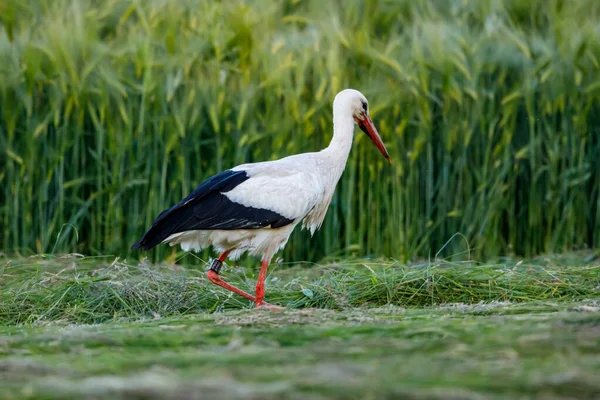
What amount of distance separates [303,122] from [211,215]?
2375 mm

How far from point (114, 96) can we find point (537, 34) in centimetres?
361

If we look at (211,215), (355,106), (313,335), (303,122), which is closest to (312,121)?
(303,122)

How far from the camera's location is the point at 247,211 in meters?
5.48

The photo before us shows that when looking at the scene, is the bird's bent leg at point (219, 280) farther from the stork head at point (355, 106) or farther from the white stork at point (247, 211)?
the stork head at point (355, 106)

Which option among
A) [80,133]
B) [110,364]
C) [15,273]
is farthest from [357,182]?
[110,364]

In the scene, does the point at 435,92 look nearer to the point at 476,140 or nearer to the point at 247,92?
the point at 476,140

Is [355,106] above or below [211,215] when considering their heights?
above

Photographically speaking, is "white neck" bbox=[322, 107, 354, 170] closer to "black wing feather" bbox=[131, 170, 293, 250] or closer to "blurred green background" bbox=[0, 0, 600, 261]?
"black wing feather" bbox=[131, 170, 293, 250]

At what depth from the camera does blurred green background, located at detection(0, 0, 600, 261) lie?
7516 millimetres

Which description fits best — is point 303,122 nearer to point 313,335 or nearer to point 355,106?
point 355,106

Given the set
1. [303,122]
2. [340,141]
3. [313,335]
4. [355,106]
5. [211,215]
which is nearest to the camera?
[313,335]

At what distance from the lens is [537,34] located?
26.9 feet

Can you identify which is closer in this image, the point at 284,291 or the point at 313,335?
the point at 313,335

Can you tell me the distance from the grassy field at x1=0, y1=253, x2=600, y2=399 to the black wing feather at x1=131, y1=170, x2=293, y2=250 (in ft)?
1.09
